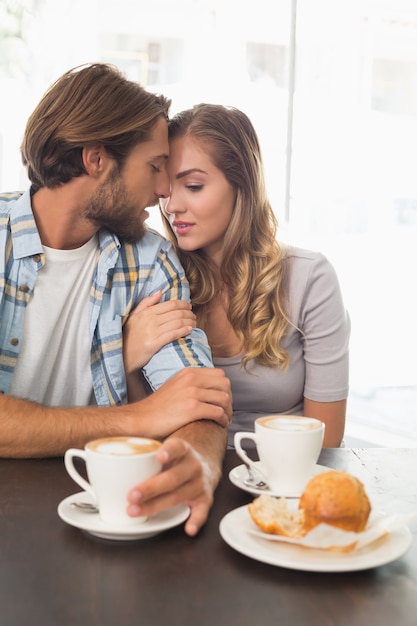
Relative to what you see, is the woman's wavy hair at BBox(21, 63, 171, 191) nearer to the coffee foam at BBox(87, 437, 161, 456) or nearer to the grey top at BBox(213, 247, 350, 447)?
the grey top at BBox(213, 247, 350, 447)

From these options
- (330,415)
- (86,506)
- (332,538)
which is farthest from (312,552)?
(330,415)

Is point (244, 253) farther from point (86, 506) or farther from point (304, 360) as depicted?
point (86, 506)

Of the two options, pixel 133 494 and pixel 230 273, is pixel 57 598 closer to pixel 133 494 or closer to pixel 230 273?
pixel 133 494

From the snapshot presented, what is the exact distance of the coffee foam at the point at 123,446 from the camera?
92 cm

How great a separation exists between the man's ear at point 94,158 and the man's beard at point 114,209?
3cm

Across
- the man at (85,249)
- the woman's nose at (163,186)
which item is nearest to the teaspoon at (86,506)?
the man at (85,249)

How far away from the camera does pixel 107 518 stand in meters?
0.93

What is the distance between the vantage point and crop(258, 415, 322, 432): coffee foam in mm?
1035

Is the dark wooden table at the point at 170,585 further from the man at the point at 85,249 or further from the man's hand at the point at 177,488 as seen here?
the man at the point at 85,249

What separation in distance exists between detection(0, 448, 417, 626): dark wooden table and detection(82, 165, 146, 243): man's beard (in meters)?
0.92

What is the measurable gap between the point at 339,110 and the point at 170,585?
3596mm

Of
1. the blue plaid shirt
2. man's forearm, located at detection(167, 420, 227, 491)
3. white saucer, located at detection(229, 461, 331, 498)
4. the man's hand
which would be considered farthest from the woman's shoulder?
the man's hand

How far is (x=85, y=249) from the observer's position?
72.4 inches

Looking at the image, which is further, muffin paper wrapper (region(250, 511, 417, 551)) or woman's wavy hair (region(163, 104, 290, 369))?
woman's wavy hair (region(163, 104, 290, 369))
